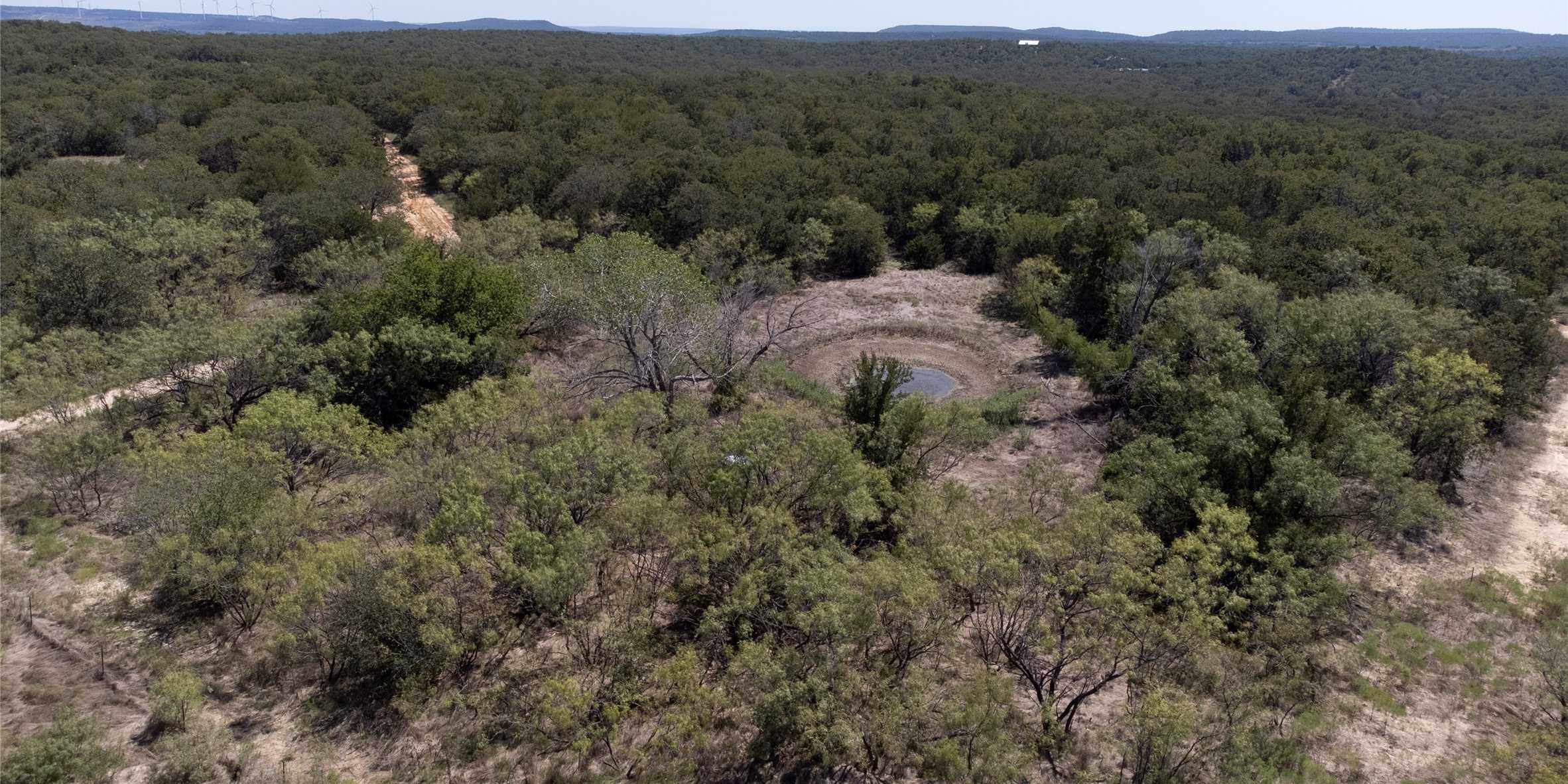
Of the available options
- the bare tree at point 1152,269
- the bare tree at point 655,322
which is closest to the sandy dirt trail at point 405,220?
the bare tree at point 655,322

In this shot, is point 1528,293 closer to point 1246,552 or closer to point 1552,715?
point 1552,715

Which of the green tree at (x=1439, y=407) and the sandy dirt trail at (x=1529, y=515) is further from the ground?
the green tree at (x=1439, y=407)

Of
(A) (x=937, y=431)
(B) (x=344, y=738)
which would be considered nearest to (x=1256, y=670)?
(A) (x=937, y=431)

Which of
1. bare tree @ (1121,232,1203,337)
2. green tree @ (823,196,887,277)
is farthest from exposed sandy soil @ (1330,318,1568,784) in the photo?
green tree @ (823,196,887,277)

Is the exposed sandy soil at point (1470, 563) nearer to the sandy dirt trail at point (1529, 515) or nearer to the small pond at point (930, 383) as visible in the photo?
the sandy dirt trail at point (1529, 515)

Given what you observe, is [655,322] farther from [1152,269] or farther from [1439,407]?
[1439,407]

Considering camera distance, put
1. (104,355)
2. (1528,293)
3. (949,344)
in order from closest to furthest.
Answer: (104,355) → (1528,293) → (949,344)

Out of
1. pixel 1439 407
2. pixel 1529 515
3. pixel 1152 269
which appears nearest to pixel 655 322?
pixel 1152 269

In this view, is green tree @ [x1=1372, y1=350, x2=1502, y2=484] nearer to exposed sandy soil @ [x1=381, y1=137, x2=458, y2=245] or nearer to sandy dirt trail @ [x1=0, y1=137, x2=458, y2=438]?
sandy dirt trail @ [x1=0, y1=137, x2=458, y2=438]

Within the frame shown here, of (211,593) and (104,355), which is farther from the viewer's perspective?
(104,355)
